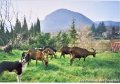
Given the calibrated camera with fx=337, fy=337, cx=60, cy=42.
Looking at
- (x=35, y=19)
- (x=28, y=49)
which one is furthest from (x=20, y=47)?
(x=35, y=19)

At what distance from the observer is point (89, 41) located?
3199 mm

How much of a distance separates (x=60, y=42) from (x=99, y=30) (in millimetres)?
390

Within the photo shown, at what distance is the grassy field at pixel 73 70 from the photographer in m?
3.14

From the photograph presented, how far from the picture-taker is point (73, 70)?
3.17m

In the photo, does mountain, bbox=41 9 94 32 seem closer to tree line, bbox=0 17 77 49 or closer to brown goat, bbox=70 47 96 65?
tree line, bbox=0 17 77 49

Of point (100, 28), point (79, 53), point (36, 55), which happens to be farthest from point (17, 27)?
point (100, 28)

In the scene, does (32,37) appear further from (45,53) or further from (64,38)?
(64,38)

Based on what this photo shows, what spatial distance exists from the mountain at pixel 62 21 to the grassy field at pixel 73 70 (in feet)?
0.97

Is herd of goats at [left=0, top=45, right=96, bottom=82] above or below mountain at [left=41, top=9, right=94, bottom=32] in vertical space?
below

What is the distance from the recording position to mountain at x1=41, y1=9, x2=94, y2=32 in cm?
317

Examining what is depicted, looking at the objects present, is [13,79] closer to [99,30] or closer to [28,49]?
[28,49]

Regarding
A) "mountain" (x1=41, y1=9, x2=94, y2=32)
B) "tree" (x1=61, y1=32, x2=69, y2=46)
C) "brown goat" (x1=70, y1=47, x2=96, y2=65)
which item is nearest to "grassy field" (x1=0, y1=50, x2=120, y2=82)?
"brown goat" (x1=70, y1=47, x2=96, y2=65)

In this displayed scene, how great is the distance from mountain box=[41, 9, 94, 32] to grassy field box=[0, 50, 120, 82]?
0.97 ft

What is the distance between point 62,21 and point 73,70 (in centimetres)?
48
